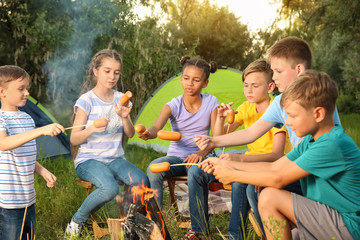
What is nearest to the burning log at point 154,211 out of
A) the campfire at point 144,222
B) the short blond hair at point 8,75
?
the campfire at point 144,222

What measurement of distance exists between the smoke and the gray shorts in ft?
19.1

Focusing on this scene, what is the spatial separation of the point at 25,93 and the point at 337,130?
6.86 ft

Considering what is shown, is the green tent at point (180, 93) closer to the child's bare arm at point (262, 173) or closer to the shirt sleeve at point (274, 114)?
the shirt sleeve at point (274, 114)

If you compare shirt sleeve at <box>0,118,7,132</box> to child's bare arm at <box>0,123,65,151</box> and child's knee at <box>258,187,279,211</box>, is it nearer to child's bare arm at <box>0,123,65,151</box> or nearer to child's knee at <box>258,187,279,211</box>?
child's bare arm at <box>0,123,65,151</box>

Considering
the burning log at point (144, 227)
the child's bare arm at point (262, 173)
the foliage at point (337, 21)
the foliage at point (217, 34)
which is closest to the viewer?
the child's bare arm at point (262, 173)

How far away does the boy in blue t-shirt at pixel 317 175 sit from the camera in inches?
84.7

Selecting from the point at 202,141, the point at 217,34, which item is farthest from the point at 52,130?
the point at 217,34

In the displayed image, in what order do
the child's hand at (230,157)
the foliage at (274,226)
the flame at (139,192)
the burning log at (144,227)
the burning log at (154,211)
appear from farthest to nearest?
1. the child's hand at (230,157)
2. the flame at (139,192)
3. the burning log at (154,211)
4. the burning log at (144,227)
5. the foliage at (274,226)

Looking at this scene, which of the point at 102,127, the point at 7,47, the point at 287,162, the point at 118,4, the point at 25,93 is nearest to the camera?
the point at 287,162

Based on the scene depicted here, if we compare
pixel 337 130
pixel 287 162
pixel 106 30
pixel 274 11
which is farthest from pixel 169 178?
pixel 274 11

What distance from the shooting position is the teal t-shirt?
2.14 metres

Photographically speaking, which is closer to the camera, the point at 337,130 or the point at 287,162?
the point at 337,130

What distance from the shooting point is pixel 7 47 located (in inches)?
289

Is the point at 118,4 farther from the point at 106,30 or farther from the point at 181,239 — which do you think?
the point at 181,239
